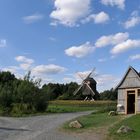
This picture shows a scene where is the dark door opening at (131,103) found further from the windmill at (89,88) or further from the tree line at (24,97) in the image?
the windmill at (89,88)

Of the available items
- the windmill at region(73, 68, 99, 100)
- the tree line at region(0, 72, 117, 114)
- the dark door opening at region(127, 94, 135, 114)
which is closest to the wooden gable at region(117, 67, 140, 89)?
the dark door opening at region(127, 94, 135, 114)

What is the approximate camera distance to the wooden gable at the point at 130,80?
41.1 meters

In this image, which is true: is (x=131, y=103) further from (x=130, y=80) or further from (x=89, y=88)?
(x=89, y=88)

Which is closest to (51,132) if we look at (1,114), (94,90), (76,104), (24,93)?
(1,114)

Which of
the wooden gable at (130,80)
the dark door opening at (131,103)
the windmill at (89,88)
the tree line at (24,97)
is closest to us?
the wooden gable at (130,80)

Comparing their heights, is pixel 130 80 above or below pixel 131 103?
above

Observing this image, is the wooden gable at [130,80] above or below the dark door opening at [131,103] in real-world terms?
above

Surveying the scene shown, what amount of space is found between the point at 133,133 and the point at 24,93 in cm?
2873

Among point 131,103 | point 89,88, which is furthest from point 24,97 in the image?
point 89,88

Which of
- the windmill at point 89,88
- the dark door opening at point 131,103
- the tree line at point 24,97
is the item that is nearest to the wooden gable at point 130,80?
the dark door opening at point 131,103

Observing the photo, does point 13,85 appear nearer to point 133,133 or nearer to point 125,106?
point 125,106

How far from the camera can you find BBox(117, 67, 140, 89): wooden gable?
41.1m

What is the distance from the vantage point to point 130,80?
1642 inches

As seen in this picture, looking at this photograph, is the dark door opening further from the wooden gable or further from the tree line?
the tree line
